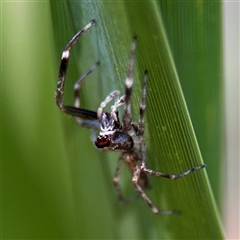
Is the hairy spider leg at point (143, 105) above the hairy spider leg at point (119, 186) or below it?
above

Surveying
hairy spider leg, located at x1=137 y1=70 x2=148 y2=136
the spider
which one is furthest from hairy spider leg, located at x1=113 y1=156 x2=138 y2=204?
hairy spider leg, located at x1=137 y1=70 x2=148 y2=136

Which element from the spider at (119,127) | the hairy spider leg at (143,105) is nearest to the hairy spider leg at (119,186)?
the spider at (119,127)

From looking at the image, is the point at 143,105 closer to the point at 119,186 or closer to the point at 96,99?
the point at 96,99

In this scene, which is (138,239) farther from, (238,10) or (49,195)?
(238,10)

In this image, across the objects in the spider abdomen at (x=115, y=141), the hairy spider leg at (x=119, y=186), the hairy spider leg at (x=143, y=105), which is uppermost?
the hairy spider leg at (x=143, y=105)


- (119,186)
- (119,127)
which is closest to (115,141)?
(119,127)

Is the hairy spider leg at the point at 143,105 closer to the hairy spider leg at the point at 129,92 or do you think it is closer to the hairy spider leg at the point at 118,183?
the hairy spider leg at the point at 129,92

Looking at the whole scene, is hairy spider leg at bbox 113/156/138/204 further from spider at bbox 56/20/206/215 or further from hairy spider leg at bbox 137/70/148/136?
hairy spider leg at bbox 137/70/148/136

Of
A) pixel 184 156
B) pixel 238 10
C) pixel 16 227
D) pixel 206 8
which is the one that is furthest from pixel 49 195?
pixel 238 10
